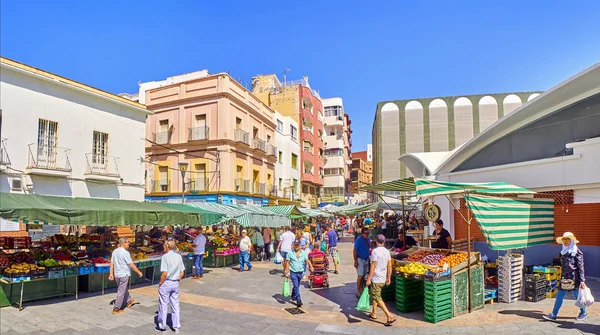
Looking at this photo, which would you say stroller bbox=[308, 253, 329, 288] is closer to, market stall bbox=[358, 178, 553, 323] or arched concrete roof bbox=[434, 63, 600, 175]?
market stall bbox=[358, 178, 553, 323]

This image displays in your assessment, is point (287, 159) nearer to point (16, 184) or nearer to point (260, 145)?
point (260, 145)

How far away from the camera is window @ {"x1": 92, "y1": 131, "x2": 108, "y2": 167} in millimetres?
20531

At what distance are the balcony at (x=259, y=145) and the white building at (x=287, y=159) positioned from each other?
14.7ft

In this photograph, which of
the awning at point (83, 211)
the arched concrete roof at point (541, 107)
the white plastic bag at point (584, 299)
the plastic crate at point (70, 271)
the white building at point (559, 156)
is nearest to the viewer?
the white plastic bag at point (584, 299)

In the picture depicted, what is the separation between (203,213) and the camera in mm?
15008

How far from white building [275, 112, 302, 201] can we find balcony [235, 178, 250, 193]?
676cm

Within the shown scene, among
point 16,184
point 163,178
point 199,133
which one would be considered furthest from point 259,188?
point 16,184

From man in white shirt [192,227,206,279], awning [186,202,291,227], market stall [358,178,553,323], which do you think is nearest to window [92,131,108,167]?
awning [186,202,291,227]

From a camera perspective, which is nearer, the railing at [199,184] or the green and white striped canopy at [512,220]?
the green and white striped canopy at [512,220]

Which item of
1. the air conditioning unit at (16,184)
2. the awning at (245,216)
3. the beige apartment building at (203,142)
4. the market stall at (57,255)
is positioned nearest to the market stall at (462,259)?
the market stall at (57,255)

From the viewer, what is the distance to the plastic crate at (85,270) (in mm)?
10316

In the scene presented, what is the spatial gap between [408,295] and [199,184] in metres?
23.3

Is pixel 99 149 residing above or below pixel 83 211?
above

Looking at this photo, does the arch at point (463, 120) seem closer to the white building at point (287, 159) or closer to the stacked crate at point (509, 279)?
the white building at point (287, 159)
